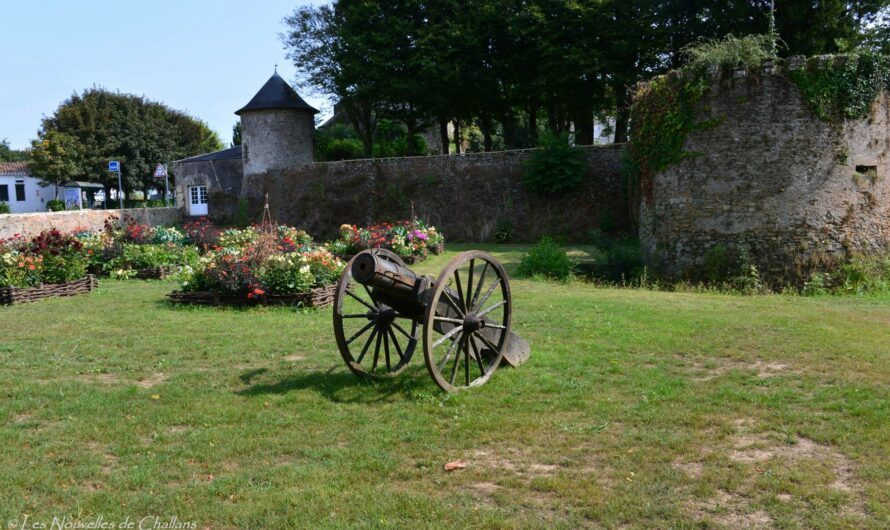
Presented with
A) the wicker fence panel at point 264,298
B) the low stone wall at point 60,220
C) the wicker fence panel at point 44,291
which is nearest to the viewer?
the wicker fence panel at point 264,298

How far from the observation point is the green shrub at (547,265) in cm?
1455

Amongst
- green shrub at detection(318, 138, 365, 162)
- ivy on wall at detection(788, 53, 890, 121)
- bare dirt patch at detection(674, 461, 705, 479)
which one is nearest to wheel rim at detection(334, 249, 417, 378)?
bare dirt patch at detection(674, 461, 705, 479)

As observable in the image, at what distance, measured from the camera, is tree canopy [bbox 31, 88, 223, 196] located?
42156 millimetres

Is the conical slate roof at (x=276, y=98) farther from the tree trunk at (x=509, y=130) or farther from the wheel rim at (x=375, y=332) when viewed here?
the wheel rim at (x=375, y=332)

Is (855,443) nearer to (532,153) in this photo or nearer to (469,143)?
(532,153)

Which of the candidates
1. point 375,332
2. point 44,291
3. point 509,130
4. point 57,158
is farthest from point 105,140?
point 375,332

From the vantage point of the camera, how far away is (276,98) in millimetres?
29078

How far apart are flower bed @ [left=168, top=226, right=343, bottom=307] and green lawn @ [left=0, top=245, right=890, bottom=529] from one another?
1830mm

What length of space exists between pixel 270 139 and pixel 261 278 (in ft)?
64.5

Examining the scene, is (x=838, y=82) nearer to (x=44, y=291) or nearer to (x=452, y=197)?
(x=452, y=197)

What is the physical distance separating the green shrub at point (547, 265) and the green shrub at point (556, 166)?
7.54 m

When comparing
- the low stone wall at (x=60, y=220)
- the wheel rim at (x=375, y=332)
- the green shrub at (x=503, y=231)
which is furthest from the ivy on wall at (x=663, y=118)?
the low stone wall at (x=60, y=220)

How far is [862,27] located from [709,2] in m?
4.86

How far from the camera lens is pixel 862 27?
73.6ft
